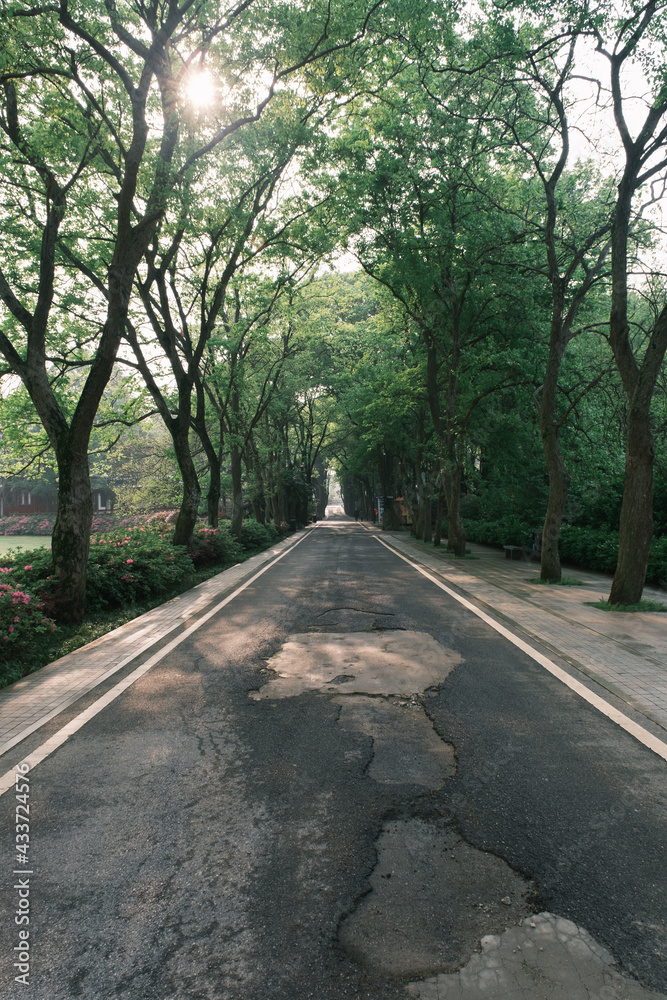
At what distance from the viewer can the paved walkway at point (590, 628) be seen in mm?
5750

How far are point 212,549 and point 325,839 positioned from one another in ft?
51.5

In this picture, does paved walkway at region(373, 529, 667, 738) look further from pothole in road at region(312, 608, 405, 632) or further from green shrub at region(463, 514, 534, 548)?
green shrub at region(463, 514, 534, 548)

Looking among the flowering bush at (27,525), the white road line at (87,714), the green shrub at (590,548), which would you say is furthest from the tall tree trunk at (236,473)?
the flowering bush at (27,525)

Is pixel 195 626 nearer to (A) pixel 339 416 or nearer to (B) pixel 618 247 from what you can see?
(B) pixel 618 247

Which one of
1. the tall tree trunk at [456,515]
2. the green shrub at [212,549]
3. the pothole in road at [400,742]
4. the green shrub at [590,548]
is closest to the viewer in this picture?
the pothole in road at [400,742]

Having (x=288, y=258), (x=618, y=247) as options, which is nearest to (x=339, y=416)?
(x=288, y=258)

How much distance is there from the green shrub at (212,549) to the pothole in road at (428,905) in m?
14.2

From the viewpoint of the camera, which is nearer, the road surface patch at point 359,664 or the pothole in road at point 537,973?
the pothole in road at point 537,973

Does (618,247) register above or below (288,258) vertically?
below

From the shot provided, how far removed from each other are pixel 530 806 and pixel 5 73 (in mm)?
11775

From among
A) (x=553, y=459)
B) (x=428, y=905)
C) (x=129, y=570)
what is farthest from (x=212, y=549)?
(x=428, y=905)

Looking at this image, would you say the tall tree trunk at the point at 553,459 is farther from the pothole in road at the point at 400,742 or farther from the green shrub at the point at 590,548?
the pothole in road at the point at 400,742

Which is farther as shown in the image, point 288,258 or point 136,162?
point 288,258

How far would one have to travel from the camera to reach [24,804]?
11.7 feet
